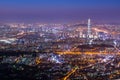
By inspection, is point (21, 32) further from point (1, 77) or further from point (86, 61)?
point (1, 77)

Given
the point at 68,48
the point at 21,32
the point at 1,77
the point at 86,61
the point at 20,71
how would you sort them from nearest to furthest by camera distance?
1. the point at 1,77
2. the point at 20,71
3. the point at 86,61
4. the point at 68,48
5. the point at 21,32

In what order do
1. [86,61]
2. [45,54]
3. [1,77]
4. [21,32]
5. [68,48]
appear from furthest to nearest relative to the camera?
[21,32]
[68,48]
[45,54]
[86,61]
[1,77]

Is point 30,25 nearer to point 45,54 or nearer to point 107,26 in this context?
point 107,26

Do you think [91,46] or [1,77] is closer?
[1,77]

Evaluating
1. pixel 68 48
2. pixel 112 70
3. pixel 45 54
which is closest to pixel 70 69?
pixel 112 70

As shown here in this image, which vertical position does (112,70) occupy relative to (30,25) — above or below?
below

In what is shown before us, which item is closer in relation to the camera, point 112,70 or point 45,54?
point 112,70

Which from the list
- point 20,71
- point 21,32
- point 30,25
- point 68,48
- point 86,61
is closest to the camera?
point 20,71

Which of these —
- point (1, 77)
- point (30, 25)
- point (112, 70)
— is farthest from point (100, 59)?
point (30, 25)
